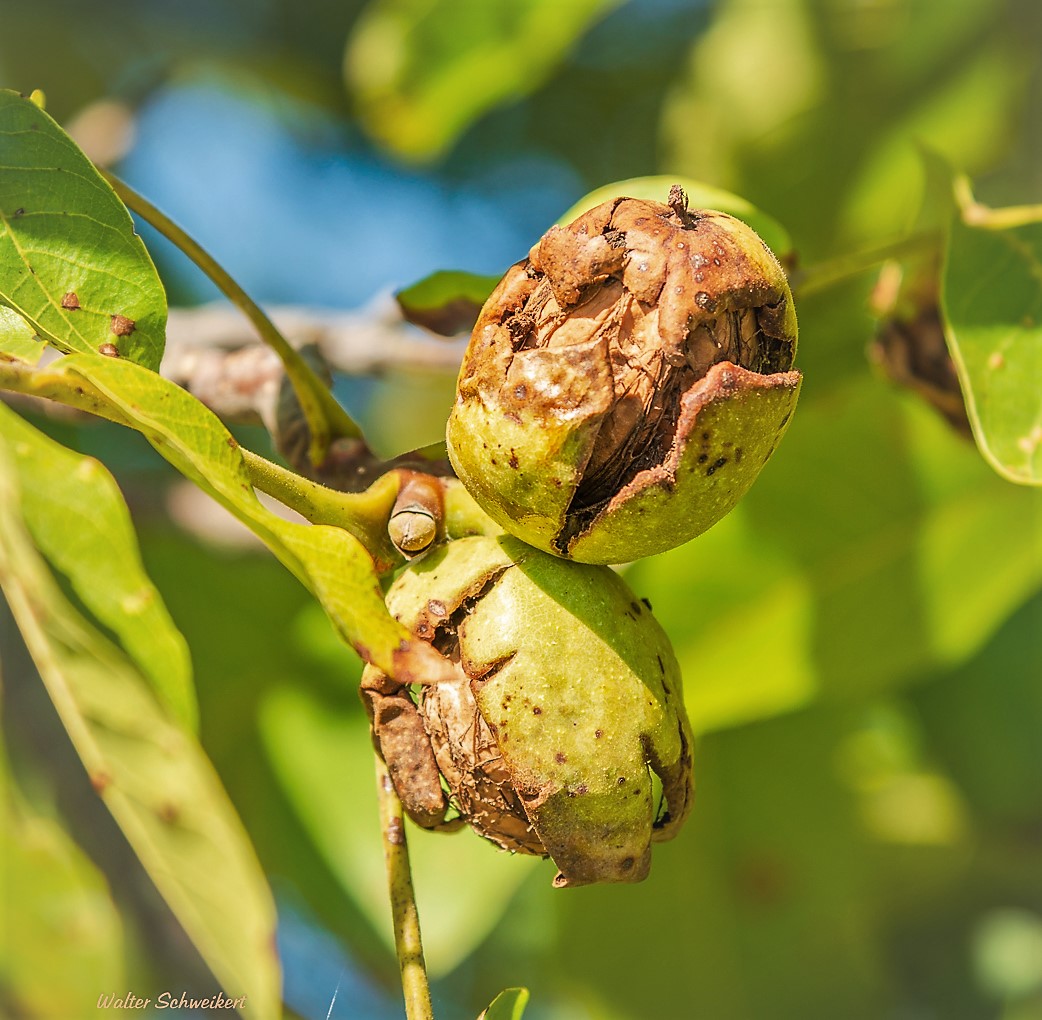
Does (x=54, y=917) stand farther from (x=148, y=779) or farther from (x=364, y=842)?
(x=148, y=779)

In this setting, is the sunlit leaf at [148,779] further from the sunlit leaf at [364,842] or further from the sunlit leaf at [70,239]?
the sunlit leaf at [364,842]

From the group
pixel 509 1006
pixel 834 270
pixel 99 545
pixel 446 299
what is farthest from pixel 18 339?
pixel 834 270

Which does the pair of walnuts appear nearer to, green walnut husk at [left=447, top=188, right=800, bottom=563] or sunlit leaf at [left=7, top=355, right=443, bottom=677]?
green walnut husk at [left=447, top=188, right=800, bottom=563]

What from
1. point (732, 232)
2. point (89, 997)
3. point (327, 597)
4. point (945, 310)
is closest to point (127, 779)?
point (327, 597)

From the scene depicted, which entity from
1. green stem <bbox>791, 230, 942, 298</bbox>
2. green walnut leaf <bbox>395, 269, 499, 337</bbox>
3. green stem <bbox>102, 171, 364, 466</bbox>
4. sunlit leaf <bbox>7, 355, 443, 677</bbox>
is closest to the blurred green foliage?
green stem <bbox>791, 230, 942, 298</bbox>

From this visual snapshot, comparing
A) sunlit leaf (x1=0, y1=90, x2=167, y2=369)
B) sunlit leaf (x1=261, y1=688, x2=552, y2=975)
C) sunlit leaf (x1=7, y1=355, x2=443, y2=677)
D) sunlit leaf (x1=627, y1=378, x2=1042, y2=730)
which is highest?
sunlit leaf (x1=0, y1=90, x2=167, y2=369)

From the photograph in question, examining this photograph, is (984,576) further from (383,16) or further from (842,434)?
(383,16)

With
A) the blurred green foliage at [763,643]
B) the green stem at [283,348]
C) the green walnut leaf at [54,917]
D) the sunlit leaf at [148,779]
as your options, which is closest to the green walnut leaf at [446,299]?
the green stem at [283,348]
